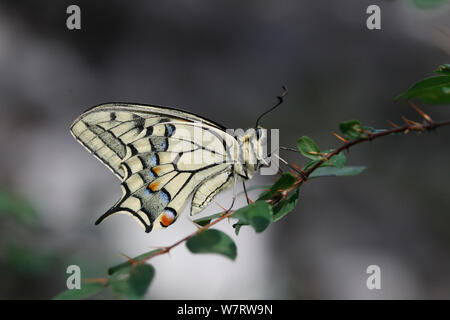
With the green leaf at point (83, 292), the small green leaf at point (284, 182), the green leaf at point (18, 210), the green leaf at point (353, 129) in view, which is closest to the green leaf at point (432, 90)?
the green leaf at point (353, 129)

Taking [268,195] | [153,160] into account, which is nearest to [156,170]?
[153,160]

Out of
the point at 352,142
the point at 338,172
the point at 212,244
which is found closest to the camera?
the point at 212,244

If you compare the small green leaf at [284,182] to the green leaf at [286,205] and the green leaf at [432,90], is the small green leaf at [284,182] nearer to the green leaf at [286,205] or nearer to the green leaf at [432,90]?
the green leaf at [286,205]

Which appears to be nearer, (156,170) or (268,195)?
(268,195)

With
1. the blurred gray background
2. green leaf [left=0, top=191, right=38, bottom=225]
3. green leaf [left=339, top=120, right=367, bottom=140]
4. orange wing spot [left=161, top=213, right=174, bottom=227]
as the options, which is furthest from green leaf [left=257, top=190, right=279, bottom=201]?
the blurred gray background

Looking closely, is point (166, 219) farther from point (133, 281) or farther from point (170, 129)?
point (133, 281)

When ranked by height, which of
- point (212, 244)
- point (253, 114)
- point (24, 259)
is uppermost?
point (253, 114)

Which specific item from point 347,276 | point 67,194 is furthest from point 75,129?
point 347,276
